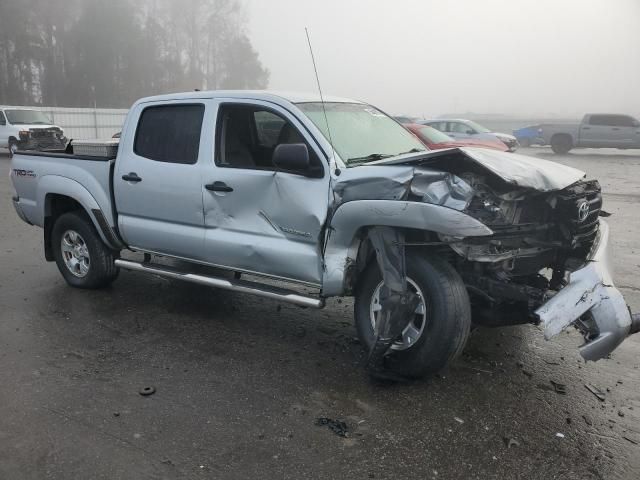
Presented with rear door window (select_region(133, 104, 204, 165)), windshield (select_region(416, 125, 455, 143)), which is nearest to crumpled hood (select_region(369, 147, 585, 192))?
rear door window (select_region(133, 104, 204, 165))

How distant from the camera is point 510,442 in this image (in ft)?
10.3

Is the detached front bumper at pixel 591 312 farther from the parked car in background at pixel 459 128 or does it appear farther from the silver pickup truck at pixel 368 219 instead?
the parked car in background at pixel 459 128

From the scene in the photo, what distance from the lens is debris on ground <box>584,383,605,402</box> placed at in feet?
12.0

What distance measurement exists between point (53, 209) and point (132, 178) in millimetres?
1410

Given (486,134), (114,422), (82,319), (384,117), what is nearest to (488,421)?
(114,422)

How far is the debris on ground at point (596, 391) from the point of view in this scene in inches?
144

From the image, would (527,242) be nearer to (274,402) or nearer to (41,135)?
(274,402)

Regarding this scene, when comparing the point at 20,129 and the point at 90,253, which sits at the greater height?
the point at 20,129

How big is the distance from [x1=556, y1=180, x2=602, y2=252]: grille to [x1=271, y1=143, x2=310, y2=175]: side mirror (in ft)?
5.46

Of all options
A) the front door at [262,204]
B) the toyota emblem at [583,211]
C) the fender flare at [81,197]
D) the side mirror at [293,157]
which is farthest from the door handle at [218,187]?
the toyota emblem at [583,211]

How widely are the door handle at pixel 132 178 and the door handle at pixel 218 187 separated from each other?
84 cm

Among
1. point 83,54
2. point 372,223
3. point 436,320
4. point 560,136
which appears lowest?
point 436,320

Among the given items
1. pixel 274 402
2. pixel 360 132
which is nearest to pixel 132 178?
pixel 360 132

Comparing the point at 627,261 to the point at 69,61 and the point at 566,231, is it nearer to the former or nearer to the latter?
the point at 566,231
